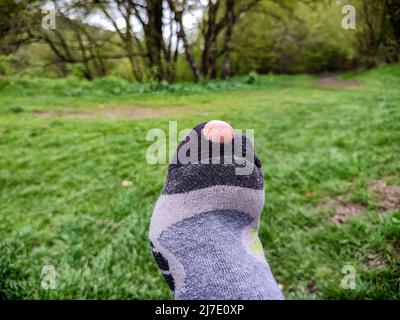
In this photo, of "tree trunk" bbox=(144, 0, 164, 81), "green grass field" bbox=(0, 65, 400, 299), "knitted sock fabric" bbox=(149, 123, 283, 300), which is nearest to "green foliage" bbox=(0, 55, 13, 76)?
"tree trunk" bbox=(144, 0, 164, 81)

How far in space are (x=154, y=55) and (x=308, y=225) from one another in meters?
12.5

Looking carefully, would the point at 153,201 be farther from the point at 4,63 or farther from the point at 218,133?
the point at 4,63

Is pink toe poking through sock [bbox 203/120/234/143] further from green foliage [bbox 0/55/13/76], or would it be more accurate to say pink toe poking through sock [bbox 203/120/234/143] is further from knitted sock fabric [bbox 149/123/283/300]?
green foliage [bbox 0/55/13/76]

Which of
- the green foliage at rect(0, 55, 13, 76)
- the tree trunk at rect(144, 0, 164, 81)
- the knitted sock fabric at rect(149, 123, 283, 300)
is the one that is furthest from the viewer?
the tree trunk at rect(144, 0, 164, 81)

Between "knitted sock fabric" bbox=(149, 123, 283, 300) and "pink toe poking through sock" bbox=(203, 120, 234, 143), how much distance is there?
0.03 metres

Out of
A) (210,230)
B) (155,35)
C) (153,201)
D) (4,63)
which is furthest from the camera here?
(155,35)

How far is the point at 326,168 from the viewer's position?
3.17 metres

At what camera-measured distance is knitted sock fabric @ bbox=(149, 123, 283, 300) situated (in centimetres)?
112

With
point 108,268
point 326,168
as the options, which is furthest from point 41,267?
point 326,168

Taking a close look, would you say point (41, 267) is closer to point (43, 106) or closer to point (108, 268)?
point (108, 268)

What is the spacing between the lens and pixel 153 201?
9.23 feet

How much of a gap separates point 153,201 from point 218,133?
151 centimetres

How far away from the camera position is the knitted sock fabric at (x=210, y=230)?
3.69 ft

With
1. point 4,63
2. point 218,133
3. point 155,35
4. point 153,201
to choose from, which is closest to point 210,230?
point 218,133
